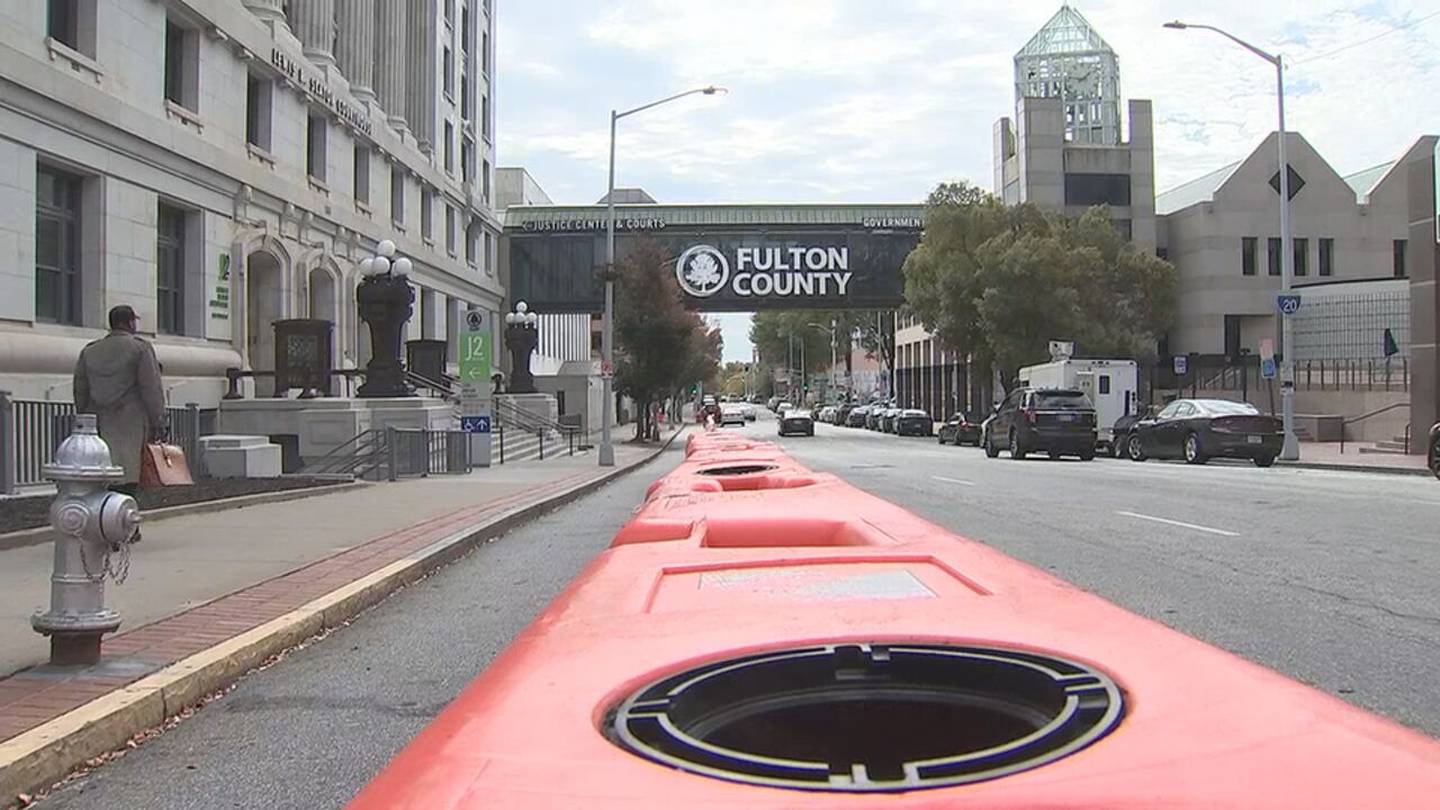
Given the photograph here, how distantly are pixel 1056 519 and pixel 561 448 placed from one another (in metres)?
24.5

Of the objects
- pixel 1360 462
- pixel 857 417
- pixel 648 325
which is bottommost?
pixel 1360 462

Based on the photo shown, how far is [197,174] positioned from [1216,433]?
72.8 ft

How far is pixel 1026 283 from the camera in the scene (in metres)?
39.0

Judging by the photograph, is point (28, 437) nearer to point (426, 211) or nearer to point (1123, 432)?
point (1123, 432)

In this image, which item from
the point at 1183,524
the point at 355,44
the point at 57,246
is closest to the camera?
the point at 1183,524

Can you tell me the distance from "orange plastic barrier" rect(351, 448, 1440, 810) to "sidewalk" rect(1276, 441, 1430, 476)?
21.6 m

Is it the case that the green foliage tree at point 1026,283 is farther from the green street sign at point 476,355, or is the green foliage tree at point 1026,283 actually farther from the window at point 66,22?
the window at point 66,22

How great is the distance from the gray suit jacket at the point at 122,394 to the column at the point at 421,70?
33.3m

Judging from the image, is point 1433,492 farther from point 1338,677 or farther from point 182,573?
point 182,573

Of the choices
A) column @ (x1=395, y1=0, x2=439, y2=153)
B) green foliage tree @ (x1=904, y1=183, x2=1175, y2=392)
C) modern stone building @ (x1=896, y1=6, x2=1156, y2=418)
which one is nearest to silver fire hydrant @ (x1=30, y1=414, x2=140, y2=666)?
green foliage tree @ (x1=904, y1=183, x2=1175, y2=392)

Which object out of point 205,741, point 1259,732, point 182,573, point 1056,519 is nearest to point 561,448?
point 1056,519

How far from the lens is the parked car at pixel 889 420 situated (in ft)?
172

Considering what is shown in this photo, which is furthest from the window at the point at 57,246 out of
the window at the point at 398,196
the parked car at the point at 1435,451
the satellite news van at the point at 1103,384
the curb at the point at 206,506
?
the satellite news van at the point at 1103,384

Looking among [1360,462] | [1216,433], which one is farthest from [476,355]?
[1360,462]
